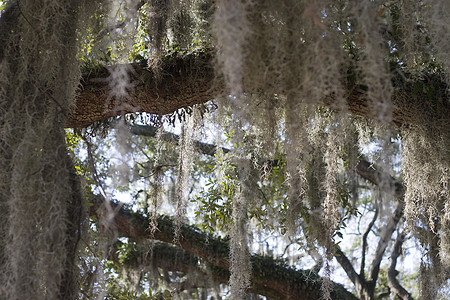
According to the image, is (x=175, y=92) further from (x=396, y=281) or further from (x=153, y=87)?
(x=396, y=281)

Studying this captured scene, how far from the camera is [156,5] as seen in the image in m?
2.87

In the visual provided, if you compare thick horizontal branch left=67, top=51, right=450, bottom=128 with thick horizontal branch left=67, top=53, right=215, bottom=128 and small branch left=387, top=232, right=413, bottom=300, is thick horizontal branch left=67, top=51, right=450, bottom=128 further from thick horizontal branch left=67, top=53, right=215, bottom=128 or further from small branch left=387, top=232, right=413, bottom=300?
small branch left=387, top=232, right=413, bottom=300

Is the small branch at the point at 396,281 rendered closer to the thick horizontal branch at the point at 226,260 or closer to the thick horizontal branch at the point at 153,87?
the thick horizontal branch at the point at 226,260

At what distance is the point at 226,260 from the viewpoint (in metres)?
4.94

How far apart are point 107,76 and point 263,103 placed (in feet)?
3.90

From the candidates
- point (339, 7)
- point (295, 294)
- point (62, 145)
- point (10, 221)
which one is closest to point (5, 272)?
point (10, 221)

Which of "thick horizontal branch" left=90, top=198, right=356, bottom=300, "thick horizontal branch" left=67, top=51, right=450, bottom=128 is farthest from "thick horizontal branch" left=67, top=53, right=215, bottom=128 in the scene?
"thick horizontal branch" left=90, top=198, right=356, bottom=300

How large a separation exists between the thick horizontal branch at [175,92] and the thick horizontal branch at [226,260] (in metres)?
1.93

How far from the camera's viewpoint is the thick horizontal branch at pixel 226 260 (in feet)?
16.1

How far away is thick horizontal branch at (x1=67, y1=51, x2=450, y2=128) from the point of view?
286 cm

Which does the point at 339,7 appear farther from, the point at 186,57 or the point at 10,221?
the point at 10,221

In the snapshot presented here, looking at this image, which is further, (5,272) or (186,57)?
(186,57)

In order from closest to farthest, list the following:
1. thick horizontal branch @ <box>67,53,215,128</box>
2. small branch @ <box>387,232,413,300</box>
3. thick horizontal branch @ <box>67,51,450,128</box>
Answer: thick horizontal branch @ <box>67,51,450,128</box> → thick horizontal branch @ <box>67,53,215,128</box> → small branch @ <box>387,232,413,300</box>

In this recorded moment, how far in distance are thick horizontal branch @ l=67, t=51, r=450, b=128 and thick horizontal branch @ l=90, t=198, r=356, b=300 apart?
1926mm
